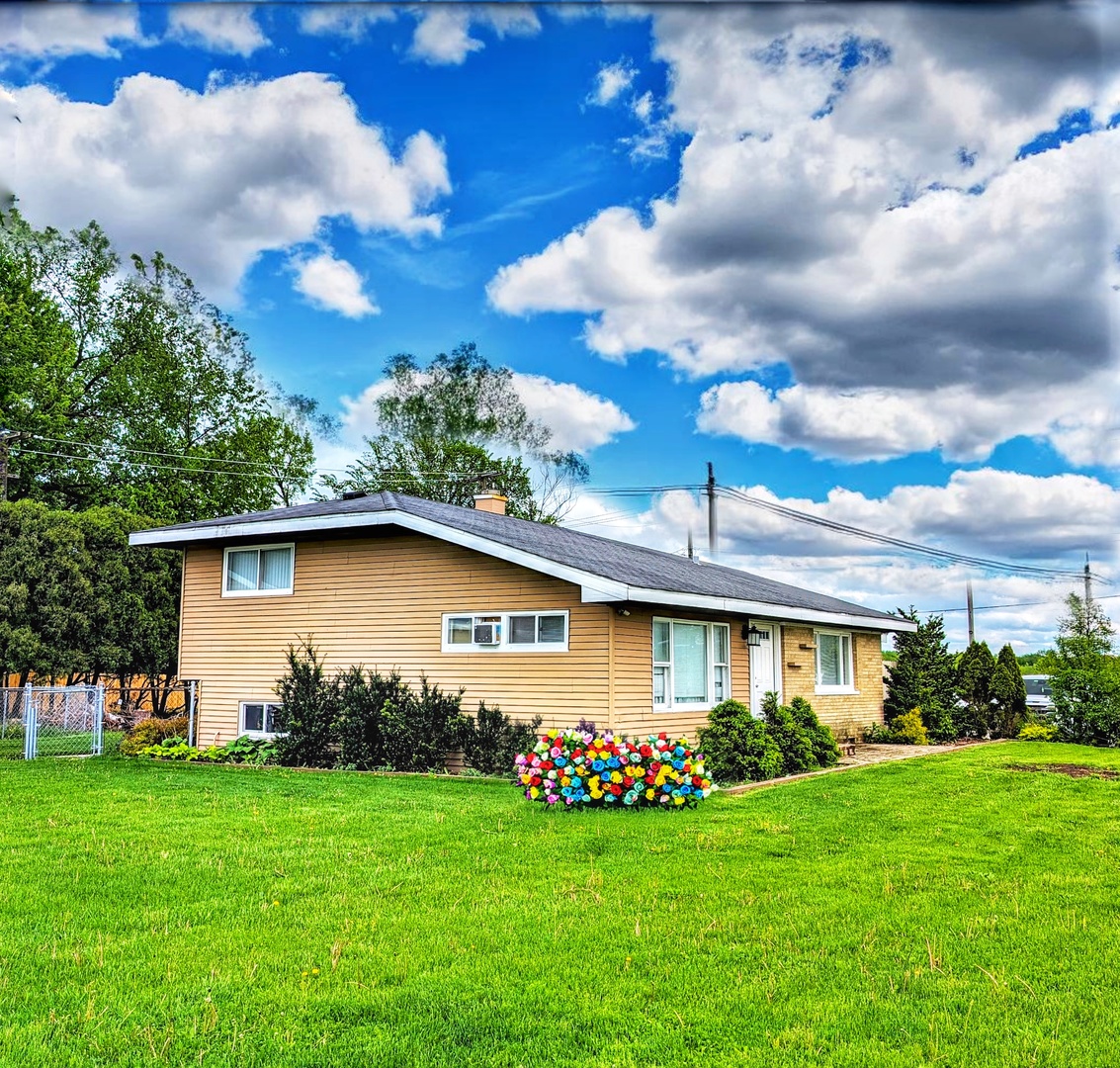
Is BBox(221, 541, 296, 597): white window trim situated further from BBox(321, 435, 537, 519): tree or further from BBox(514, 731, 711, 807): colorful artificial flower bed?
BBox(321, 435, 537, 519): tree

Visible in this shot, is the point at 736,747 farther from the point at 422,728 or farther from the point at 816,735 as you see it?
the point at 422,728

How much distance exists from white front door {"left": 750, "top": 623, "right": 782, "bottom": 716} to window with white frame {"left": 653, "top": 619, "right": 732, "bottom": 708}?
83cm

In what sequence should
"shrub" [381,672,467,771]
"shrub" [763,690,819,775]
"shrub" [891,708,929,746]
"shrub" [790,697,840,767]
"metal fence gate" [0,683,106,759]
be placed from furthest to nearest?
"shrub" [891,708,929,746] < "shrub" [790,697,840,767] < "metal fence gate" [0,683,106,759] < "shrub" [763,690,819,775] < "shrub" [381,672,467,771]

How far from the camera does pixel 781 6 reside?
1.86m

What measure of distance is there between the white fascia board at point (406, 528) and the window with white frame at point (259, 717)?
2.51 meters

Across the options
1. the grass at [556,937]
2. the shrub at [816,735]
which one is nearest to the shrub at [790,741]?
the shrub at [816,735]

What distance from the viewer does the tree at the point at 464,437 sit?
35594 millimetres

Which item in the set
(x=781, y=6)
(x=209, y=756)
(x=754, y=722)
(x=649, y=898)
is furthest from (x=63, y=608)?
(x=781, y=6)

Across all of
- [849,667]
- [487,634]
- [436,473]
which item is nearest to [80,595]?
[487,634]

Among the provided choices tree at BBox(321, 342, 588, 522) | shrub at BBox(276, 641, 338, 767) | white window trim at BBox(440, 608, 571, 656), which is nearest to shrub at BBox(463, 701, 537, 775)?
white window trim at BBox(440, 608, 571, 656)

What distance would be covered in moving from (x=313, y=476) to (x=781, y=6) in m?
33.7

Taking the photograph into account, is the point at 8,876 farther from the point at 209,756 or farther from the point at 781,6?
the point at 209,756

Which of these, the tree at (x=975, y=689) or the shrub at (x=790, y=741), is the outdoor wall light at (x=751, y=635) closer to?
the shrub at (x=790, y=741)

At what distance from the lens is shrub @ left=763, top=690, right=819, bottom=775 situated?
13.5 meters
